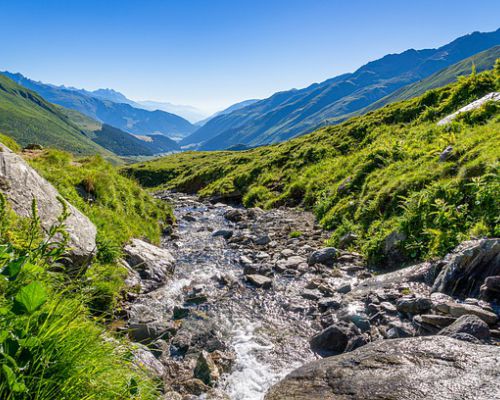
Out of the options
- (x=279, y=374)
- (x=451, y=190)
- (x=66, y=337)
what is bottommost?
(x=279, y=374)

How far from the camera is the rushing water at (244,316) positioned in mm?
7155

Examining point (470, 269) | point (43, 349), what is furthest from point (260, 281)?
point (43, 349)

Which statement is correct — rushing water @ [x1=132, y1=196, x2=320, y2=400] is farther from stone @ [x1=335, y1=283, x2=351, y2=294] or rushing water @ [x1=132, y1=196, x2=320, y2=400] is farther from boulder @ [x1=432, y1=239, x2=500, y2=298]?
boulder @ [x1=432, y1=239, x2=500, y2=298]

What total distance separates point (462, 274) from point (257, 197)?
70.3 feet

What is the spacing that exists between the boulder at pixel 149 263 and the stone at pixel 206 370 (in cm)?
470

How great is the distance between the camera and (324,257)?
42.9 feet

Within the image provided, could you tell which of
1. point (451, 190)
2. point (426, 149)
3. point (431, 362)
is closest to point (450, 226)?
point (451, 190)

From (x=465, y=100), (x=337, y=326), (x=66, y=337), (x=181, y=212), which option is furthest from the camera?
(x=181, y=212)

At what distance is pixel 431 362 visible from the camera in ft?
15.7

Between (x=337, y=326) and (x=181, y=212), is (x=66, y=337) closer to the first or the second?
(x=337, y=326)

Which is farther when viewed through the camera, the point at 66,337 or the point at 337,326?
the point at 337,326

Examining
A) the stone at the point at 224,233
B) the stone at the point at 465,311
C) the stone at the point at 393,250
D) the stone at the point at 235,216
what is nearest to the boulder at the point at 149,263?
the stone at the point at 224,233

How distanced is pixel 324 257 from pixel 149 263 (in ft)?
23.0

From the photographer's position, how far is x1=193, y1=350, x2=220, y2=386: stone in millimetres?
6809
